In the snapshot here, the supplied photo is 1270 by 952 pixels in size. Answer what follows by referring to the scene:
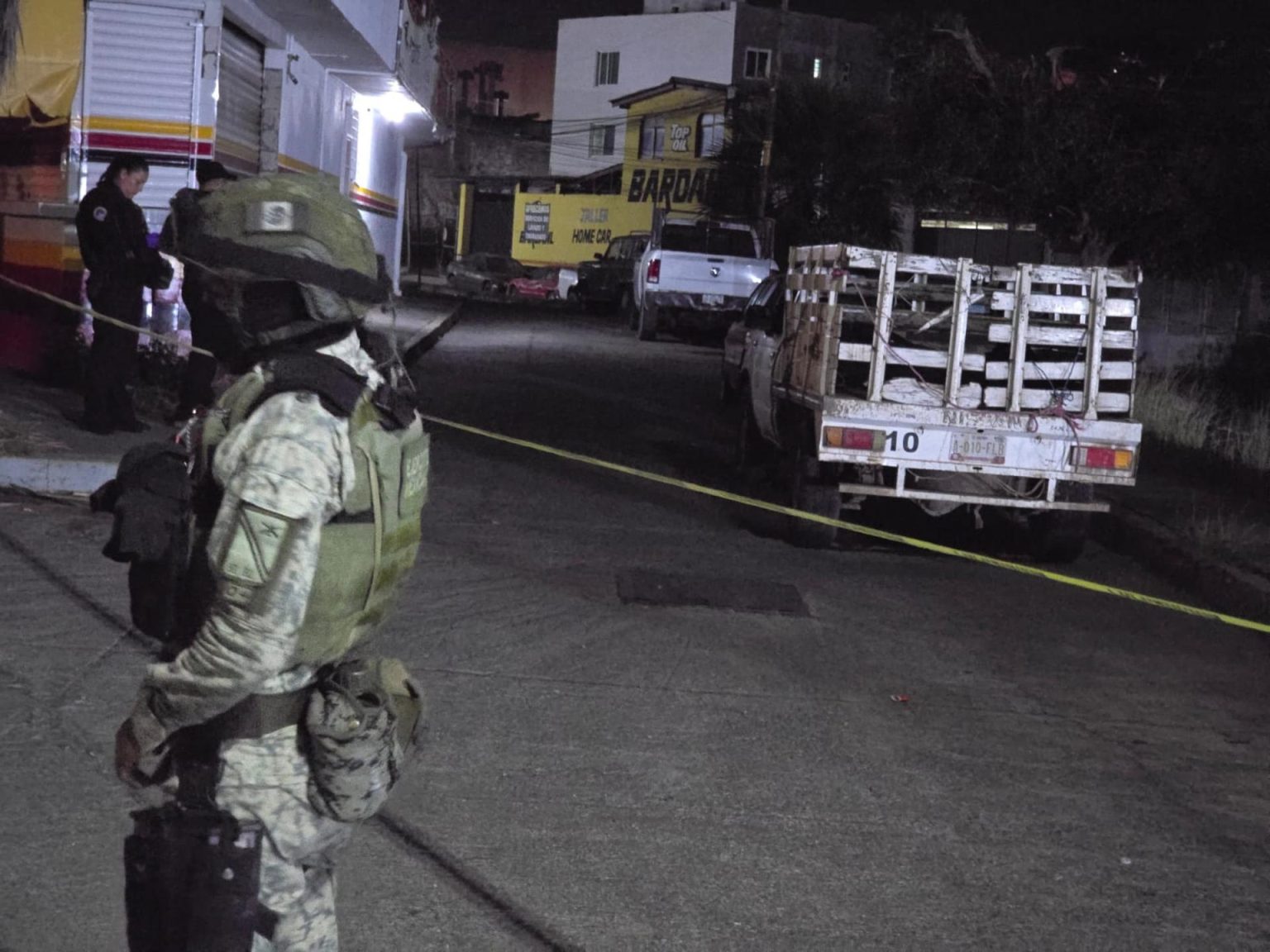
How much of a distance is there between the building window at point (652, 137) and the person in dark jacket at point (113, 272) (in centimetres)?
4613

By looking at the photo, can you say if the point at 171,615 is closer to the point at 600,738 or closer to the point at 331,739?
the point at 331,739

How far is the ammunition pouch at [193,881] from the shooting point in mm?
2486

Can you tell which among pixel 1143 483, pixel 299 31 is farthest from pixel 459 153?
pixel 1143 483

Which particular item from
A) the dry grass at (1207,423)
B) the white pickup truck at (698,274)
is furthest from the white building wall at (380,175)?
the dry grass at (1207,423)

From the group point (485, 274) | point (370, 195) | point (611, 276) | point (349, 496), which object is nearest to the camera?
point (349, 496)

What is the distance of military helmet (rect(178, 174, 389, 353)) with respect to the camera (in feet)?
8.50

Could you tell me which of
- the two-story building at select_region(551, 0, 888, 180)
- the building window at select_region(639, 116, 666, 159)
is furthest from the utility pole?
the two-story building at select_region(551, 0, 888, 180)

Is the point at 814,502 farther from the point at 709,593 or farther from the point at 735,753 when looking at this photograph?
the point at 735,753

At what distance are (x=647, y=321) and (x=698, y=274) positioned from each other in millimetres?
1303

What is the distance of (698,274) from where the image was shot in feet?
89.1

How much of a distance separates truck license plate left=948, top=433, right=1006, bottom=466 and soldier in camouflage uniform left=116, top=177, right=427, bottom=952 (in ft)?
22.7

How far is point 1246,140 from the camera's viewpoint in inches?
709

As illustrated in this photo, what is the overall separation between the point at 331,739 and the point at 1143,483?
11.1 metres

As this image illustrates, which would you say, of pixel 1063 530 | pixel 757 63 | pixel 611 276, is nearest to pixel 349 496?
pixel 1063 530
